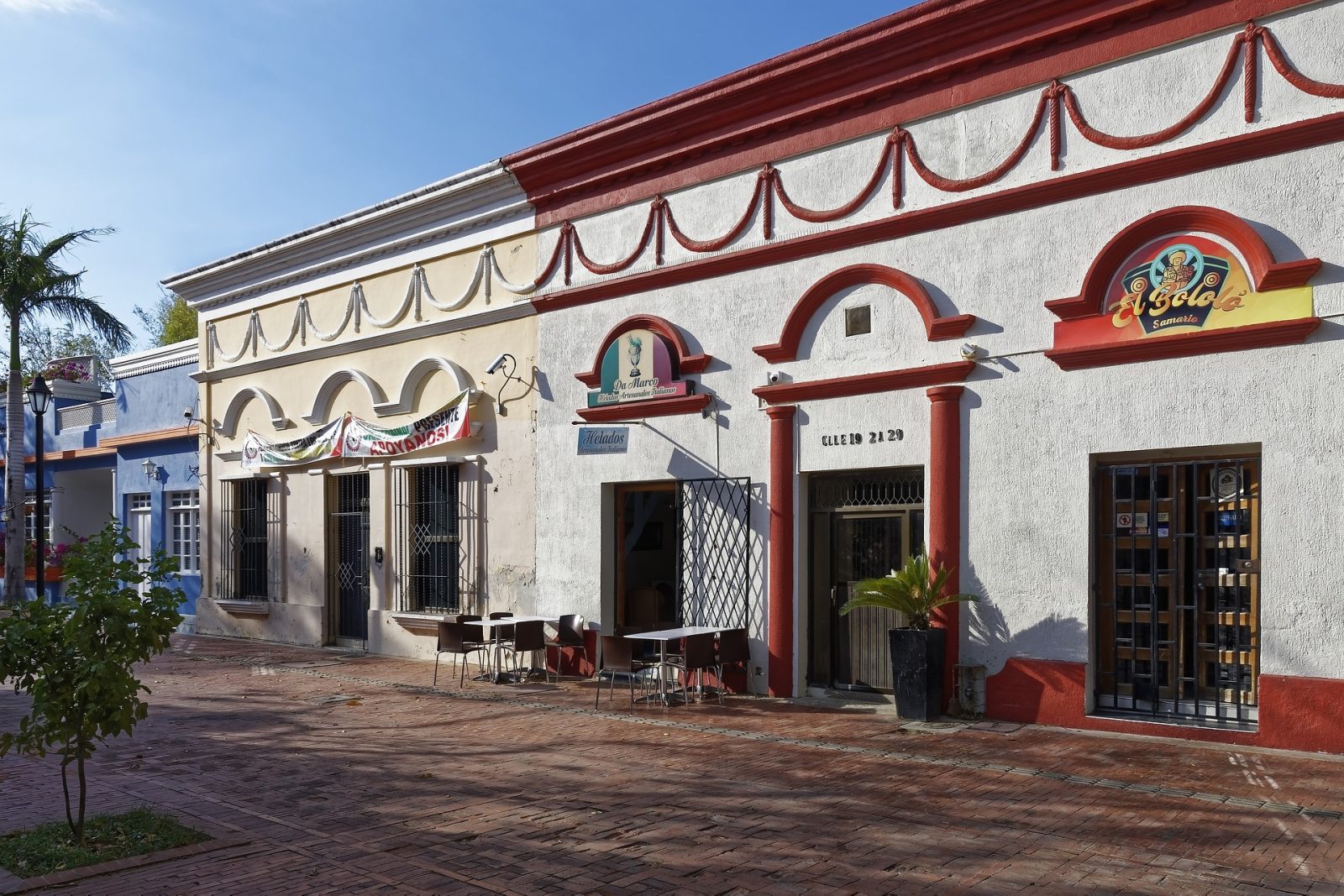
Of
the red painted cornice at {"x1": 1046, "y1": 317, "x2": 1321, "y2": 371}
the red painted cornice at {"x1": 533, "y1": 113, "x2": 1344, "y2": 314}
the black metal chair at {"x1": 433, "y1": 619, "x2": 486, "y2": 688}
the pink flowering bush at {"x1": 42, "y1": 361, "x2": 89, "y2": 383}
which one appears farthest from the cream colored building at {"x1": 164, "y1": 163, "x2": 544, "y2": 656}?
the pink flowering bush at {"x1": 42, "y1": 361, "x2": 89, "y2": 383}

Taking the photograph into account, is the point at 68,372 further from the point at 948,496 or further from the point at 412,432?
the point at 948,496

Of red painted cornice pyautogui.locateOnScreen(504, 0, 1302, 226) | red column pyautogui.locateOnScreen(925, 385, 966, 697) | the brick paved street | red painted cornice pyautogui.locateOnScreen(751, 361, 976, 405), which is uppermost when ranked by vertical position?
red painted cornice pyautogui.locateOnScreen(504, 0, 1302, 226)

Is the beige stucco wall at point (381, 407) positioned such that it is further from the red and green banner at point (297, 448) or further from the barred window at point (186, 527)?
the barred window at point (186, 527)

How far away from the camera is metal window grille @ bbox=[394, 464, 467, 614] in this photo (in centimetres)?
1517

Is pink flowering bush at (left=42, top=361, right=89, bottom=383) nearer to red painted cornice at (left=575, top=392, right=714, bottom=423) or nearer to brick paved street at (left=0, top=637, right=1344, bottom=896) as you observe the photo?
red painted cornice at (left=575, top=392, right=714, bottom=423)

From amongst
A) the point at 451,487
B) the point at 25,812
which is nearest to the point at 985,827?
the point at 25,812

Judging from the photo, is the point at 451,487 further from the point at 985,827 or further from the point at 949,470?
the point at 985,827

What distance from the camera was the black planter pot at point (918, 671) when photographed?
32.4 ft

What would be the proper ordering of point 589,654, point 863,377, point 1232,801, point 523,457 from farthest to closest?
point 523,457
point 589,654
point 863,377
point 1232,801

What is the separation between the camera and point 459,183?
595 inches

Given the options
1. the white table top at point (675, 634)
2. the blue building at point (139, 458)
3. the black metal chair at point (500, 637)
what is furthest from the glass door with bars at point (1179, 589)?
the blue building at point (139, 458)

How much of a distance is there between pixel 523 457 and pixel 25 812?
25.7ft

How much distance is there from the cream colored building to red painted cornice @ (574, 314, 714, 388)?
1.13 m

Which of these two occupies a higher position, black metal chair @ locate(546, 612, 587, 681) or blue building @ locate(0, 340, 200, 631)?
blue building @ locate(0, 340, 200, 631)
